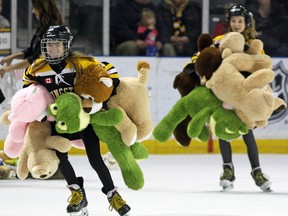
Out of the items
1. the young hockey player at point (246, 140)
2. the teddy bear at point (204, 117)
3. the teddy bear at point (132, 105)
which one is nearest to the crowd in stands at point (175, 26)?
the young hockey player at point (246, 140)

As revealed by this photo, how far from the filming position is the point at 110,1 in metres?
12.3

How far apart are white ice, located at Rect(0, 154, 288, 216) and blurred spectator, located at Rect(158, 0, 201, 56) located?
1.80m

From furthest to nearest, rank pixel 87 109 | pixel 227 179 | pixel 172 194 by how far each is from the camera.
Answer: pixel 227 179
pixel 172 194
pixel 87 109

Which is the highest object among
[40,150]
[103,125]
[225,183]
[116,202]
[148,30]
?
[103,125]

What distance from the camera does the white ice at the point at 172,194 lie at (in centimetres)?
738

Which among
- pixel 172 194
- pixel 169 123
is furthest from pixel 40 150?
pixel 172 194

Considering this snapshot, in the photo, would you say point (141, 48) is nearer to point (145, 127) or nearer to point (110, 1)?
point (110, 1)

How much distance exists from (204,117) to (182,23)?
4719 millimetres

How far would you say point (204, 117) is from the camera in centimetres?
786

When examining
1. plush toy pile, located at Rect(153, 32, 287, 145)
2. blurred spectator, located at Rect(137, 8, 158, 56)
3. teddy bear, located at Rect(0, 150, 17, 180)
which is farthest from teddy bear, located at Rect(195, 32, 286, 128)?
blurred spectator, located at Rect(137, 8, 158, 56)

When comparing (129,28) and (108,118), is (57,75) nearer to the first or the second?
(108,118)

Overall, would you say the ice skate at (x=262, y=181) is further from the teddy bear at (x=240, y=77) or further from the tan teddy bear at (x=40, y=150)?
the tan teddy bear at (x=40, y=150)

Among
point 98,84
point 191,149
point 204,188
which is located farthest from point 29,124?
point 191,149

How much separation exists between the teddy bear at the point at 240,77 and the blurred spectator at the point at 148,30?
415 centimetres
